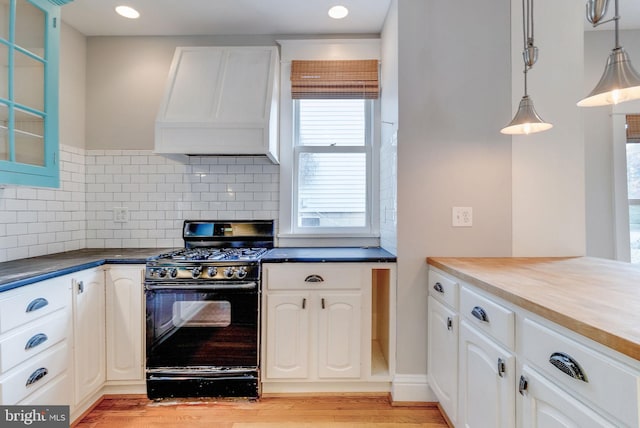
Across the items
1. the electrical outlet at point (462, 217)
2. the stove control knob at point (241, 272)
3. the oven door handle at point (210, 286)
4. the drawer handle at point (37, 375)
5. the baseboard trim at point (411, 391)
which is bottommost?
the baseboard trim at point (411, 391)

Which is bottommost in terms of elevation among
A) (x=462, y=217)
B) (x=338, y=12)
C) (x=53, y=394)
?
(x=53, y=394)

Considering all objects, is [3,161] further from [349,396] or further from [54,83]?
[349,396]

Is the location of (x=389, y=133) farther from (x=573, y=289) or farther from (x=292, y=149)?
(x=573, y=289)

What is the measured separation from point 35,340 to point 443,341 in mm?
2039

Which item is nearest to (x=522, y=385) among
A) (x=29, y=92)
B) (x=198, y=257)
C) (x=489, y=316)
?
(x=489, y=316)

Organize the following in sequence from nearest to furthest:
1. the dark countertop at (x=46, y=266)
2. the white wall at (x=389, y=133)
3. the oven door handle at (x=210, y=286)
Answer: the dark countertop at (x=46, y=266)
the oven door handle at (x=210, y=286)
the white wall at (x=389, y=133)

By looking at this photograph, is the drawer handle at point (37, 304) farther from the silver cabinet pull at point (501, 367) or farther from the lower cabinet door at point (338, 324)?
the silver cabinet pull at point (501, 367)

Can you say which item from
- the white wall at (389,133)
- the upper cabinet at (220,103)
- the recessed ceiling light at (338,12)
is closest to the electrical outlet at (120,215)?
the upper cabinet at (220,103)

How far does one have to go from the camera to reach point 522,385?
1.03 metres

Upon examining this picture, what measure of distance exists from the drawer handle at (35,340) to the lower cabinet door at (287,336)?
3.62 ft

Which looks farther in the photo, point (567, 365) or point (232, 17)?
point (232, 17)

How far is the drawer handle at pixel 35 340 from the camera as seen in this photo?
138 cm

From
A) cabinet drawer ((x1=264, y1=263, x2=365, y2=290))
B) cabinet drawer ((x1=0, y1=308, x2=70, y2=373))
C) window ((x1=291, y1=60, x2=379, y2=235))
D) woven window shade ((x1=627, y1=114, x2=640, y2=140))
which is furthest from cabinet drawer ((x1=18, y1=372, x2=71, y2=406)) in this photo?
woven window shade ((x1=627, y1=114, x2=640, y2=140))

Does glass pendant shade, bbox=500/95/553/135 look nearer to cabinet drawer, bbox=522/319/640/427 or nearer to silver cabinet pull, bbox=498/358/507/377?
cabinet drawer, bbox=522/319/640/427
